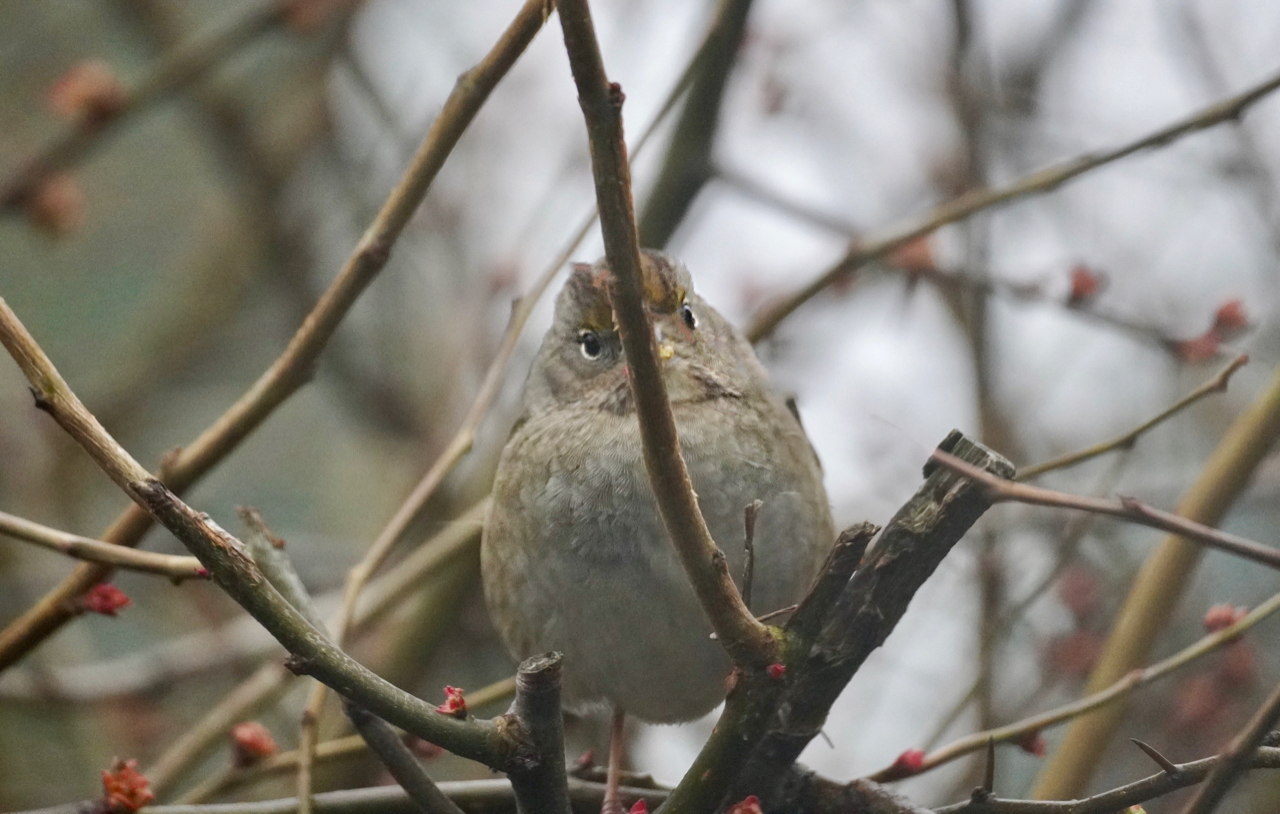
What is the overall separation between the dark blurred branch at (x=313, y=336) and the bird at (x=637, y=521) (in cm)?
55

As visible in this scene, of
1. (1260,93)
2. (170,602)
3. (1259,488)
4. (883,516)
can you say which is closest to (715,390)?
(1260,93)

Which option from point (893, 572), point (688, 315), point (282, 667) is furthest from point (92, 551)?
point (688, 315)

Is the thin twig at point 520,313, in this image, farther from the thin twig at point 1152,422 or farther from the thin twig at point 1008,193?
the thin twig at point 1152,422

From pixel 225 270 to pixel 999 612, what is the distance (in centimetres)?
347

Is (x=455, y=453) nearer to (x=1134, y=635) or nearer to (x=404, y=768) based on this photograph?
(x=404, y=768)

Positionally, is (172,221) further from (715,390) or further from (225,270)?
(715,390)

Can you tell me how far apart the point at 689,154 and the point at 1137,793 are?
2329 mm

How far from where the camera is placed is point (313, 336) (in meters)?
2.51

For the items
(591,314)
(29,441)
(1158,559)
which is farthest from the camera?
(29,441)

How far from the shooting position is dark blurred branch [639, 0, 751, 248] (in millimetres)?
3557

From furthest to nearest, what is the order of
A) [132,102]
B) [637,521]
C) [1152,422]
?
[132,102] → [637,521] → [1152,422]

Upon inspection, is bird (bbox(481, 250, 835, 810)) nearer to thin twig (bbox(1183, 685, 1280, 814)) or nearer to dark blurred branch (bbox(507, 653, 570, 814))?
dark blurred branch (bbox(507, 653, 570, 814))

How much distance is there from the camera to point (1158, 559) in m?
3.09

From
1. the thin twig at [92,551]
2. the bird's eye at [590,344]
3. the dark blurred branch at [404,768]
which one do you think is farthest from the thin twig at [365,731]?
the bird's eye at [590,344]
